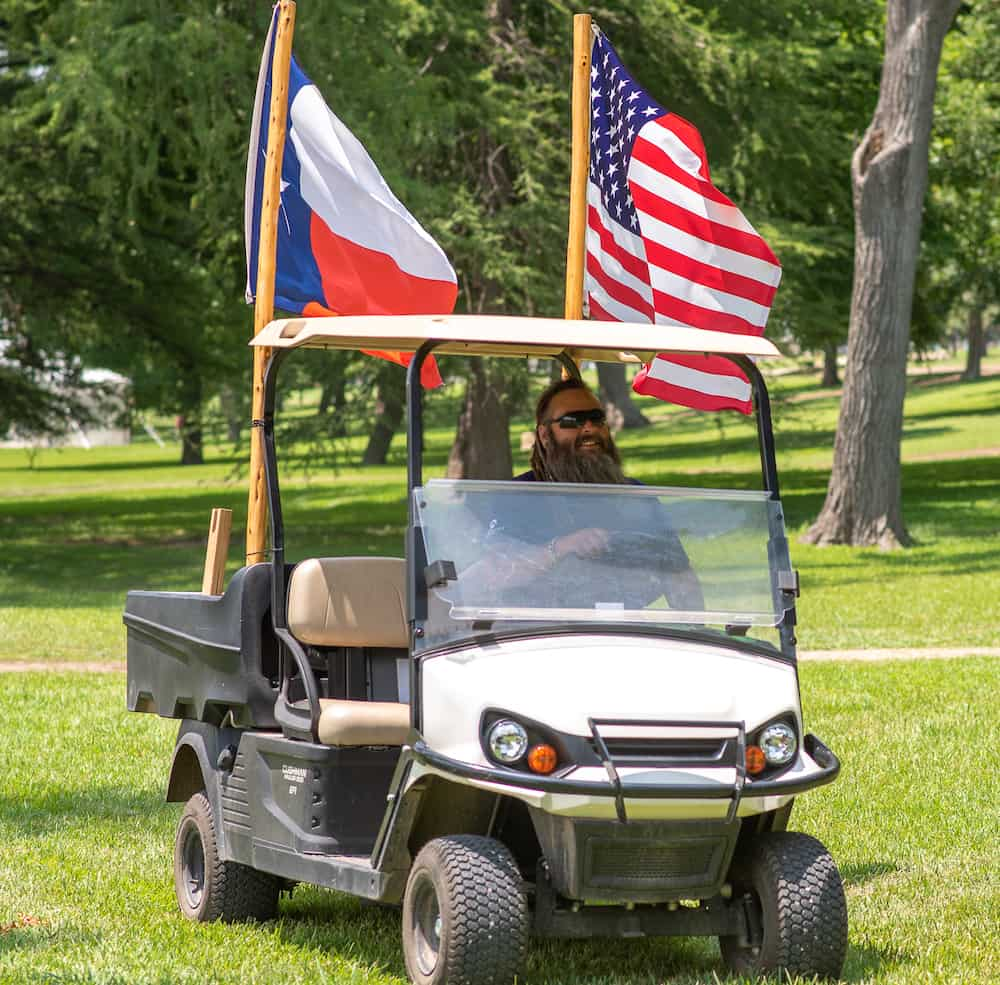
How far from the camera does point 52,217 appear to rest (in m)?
25.0

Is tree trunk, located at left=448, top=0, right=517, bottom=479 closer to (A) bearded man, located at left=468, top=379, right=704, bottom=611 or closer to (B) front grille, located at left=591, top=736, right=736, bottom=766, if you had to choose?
(A) bearded man, located at left=468, top=379, right=704, bottom=611

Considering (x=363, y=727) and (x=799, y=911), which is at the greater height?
(x=363, y=727)

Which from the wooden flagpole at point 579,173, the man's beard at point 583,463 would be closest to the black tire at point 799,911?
→ the man's beard at point 583,463

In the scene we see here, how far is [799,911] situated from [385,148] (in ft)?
48.9

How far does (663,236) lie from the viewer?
8.40 metres

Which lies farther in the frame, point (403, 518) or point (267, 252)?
point (403, 518)

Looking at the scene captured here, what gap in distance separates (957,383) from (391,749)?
6539cm

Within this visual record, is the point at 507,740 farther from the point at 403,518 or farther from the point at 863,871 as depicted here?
the point at 403,518

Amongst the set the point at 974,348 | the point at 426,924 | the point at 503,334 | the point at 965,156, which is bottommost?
the point at 974,348

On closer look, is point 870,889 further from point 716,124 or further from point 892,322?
point 716,124

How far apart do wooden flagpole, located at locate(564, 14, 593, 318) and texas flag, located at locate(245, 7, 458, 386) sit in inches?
19.5

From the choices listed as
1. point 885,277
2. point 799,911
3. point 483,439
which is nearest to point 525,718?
point 799,911

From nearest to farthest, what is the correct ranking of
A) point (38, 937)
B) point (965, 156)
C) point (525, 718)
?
point (525, 718), point (38, 937), point (965, 156)

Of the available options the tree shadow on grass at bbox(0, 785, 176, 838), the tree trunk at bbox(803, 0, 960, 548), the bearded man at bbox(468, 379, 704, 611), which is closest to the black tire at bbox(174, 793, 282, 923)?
the bearded man at bbox(468, 379, 704, 611)
